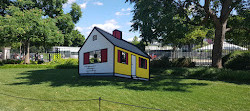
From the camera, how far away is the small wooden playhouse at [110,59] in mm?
11664

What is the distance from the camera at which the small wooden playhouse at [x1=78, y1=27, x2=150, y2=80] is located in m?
11.7

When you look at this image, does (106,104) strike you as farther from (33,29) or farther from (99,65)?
(33,29)

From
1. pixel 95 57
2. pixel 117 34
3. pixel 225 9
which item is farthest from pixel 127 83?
pixel 225 9

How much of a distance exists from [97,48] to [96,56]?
31.2 inches

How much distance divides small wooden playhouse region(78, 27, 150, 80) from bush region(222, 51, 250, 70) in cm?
834

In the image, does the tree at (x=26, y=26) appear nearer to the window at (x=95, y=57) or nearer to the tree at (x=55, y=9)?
the tree at (x=55, y=9)

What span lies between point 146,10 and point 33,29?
17.0 metres

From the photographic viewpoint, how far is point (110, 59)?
11.7 metres

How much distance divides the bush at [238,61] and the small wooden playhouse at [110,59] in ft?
27.4

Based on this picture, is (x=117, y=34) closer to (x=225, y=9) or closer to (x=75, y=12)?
(x=225, y=9)

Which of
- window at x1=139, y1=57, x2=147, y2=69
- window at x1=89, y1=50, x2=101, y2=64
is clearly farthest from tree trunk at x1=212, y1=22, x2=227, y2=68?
window at x1=89, y1=50, x2=101, y2=64

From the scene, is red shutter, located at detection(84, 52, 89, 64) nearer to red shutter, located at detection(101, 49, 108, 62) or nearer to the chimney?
red shutter, located at detection(101, 49, 108, 62)

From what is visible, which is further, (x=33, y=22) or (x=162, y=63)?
(x=33, y=22)

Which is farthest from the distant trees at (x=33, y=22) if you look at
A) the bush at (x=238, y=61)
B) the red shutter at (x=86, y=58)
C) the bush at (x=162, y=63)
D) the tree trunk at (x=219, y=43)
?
the bush at (x=238, y=61)
